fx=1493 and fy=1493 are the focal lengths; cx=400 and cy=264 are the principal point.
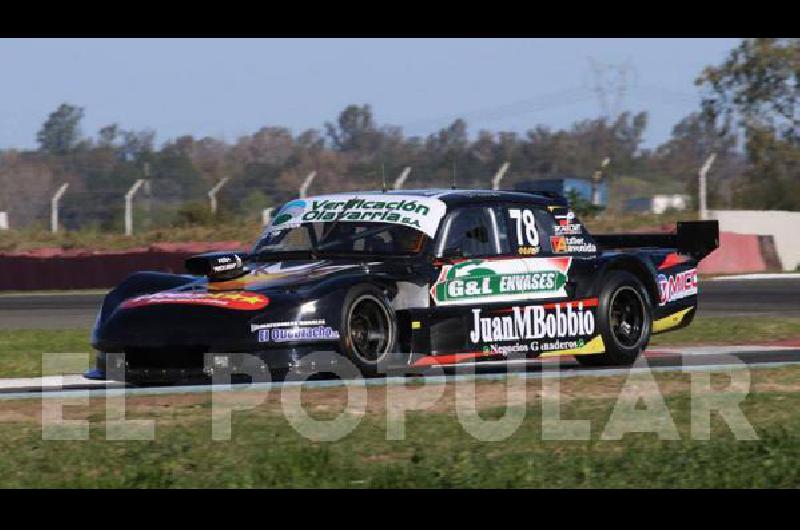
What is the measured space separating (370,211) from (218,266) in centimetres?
152

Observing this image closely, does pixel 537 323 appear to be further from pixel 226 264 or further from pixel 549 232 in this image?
pixel 226 264

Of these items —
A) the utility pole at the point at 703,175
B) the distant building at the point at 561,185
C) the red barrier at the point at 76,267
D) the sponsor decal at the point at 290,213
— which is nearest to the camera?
the sponsor decal at the point at 290,213

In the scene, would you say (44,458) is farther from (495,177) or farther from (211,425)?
(495,177)

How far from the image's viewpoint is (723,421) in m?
8.09

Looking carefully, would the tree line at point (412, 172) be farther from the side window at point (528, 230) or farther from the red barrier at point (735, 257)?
the side window at point (528, 230)

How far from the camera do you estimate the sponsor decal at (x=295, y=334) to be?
9320 millimetres

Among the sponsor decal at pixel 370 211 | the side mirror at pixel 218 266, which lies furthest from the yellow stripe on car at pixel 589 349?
the side mirror at pixel 218 266

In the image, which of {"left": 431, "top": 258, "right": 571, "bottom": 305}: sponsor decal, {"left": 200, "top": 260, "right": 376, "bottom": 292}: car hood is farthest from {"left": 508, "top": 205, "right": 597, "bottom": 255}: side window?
{"left": 200, "top": 260, "right": 376, "bottom": 292}: car hood

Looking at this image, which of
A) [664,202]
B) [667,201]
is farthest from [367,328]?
[664,202]

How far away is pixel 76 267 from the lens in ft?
97.6

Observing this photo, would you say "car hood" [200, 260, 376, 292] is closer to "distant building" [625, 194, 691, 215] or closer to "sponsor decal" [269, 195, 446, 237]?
"sponsor decal" [269, 195, 446, 237]

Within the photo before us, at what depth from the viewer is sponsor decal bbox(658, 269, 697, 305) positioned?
11.8m

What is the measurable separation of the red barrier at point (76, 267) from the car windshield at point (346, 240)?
17.9 m
